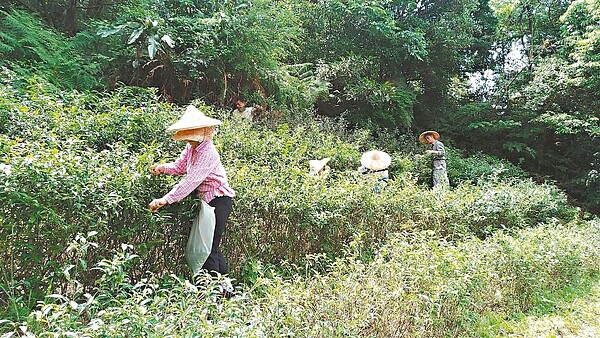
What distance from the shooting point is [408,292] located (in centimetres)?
289

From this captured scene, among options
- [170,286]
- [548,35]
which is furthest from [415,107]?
[170,286]

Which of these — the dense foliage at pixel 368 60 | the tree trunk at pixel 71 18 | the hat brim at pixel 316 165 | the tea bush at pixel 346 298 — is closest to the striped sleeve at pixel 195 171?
the tea bush at pixel 346 298

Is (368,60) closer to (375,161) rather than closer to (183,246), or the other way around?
(375,161)

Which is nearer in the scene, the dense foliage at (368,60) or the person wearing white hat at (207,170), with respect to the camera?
the person wearing white hat at (207,170)

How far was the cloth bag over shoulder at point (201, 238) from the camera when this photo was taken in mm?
3052

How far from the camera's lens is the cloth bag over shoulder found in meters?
3.05

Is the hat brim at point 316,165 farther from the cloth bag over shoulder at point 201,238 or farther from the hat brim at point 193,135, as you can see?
the cloth bag over shoulder at point 201,238

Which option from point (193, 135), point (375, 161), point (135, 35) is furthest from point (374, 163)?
point (193, 135)

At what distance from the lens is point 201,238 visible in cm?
304

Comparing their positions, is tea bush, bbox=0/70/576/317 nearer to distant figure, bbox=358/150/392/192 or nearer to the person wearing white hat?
the person wearing white hat

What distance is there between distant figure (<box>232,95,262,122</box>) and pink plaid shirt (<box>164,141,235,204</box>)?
4.40m

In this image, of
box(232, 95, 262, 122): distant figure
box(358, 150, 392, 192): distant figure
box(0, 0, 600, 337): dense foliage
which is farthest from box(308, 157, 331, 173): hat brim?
box(232, 95, 262, 122): distant figure

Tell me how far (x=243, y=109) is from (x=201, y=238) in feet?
17.2

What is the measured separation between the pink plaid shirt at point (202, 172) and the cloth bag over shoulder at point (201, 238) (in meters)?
0.16
